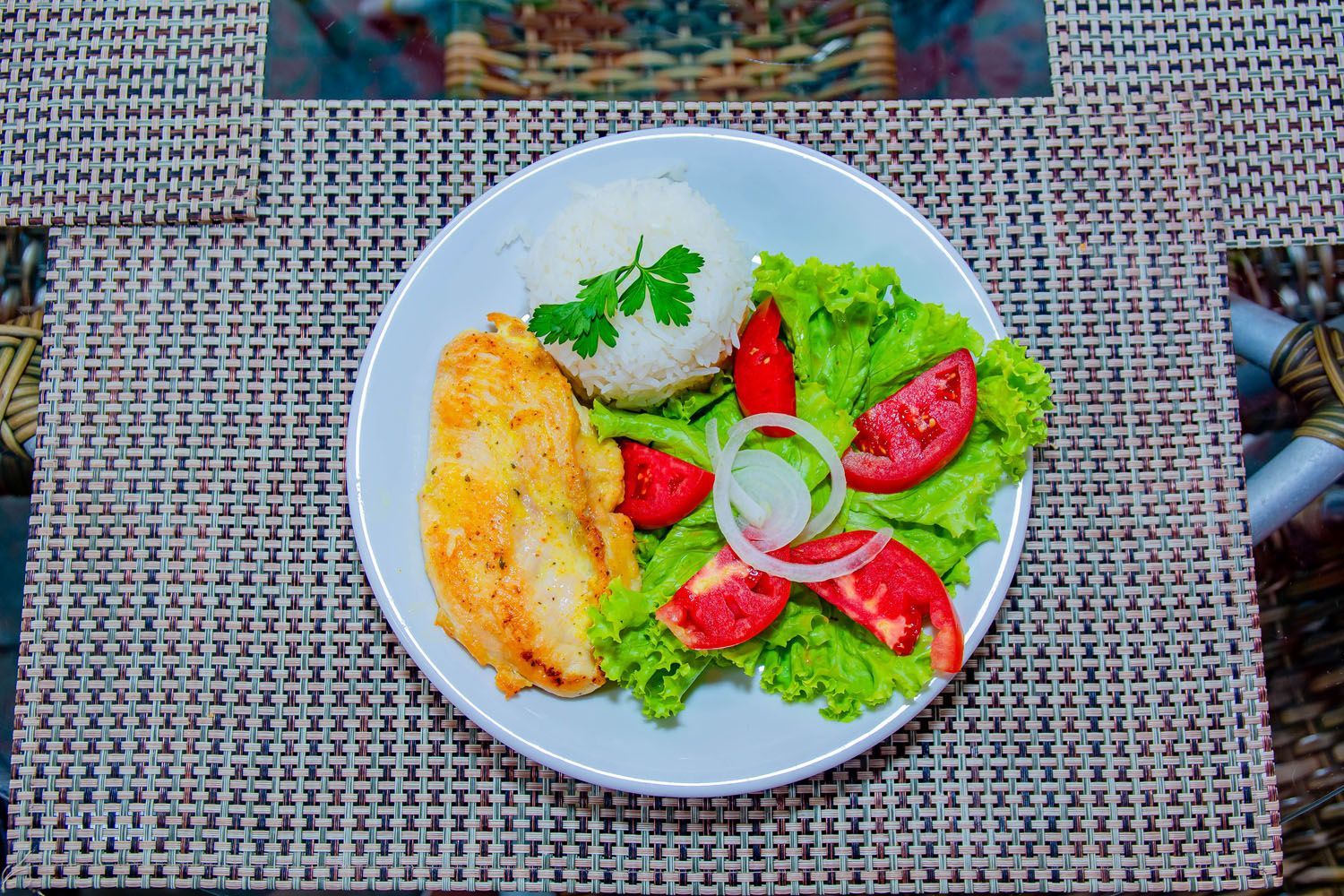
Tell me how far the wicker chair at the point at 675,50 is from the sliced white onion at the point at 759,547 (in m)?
1.10

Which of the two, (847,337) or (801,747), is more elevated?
(847,337)

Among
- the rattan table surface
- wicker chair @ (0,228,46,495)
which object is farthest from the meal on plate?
wicker chair @ (0,228,46,495)

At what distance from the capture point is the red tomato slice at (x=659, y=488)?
2531mm

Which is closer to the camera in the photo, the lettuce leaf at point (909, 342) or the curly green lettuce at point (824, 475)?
the curly green lettuce at point (824, 475)

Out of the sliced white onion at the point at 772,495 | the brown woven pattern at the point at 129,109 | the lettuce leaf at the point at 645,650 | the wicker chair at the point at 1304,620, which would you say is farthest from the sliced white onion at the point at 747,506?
the brown woven pattern at the point at 129,109

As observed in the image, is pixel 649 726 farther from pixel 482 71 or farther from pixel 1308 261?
pixel 1308 261

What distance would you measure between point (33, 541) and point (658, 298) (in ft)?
6.19

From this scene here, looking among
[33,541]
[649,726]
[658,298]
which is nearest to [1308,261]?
[658,298]

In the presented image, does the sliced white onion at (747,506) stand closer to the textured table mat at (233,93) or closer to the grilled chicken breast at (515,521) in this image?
the grilled chicken breast at (515,521)

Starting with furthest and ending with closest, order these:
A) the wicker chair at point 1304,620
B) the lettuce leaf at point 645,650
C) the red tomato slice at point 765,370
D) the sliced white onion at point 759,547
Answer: the wicker chair at point 1304,620
the red tomato slice at point 765,370
the sliced white onion at point 759,547
the lettuce leaf at point 645,650

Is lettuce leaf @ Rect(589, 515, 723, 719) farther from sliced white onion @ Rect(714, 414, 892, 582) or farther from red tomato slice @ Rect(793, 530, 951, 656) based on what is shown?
red tomato slice @ Rect(793, 530, 951, 656)

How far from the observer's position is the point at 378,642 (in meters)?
2.72

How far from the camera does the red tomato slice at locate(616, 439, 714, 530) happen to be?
253 cm

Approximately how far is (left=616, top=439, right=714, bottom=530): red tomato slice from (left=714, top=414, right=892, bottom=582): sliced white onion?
0.06 metres
